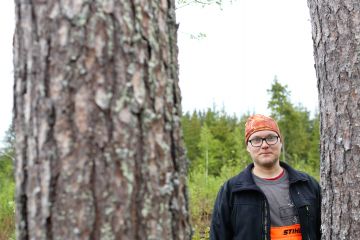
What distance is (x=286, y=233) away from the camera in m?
3.08

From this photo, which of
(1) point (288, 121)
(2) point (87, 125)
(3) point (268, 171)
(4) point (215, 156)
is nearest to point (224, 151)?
(4) point (215, 156)

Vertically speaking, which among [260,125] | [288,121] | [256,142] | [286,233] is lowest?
[286,233]

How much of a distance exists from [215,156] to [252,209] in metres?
27.4

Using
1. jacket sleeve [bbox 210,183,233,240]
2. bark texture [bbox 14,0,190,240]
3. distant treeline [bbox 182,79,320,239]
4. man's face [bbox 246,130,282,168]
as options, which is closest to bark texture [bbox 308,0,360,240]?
man's face [bbox 246,130,282,168]

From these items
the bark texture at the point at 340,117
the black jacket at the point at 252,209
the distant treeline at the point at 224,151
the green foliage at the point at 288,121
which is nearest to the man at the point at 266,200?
the black jacket at the point at 252,209

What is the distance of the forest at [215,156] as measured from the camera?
28.1 feet

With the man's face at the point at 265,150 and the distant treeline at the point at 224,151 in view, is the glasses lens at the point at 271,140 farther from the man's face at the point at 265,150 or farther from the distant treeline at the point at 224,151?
the distant treeline at the point at 224,151

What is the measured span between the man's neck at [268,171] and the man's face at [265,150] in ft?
0.13

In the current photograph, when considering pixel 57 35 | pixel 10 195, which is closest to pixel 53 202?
pixel 57 35

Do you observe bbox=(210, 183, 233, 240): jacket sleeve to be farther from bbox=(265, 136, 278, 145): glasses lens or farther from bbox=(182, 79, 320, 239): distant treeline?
bbox=(182, 79, 320, 239): distant treeline

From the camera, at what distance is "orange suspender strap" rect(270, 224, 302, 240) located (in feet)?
10.1

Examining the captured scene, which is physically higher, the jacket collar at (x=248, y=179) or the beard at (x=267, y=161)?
the beard at (x=267, y=161)

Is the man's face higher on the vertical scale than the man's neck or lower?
higher

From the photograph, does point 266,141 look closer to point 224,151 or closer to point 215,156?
point 215,156
